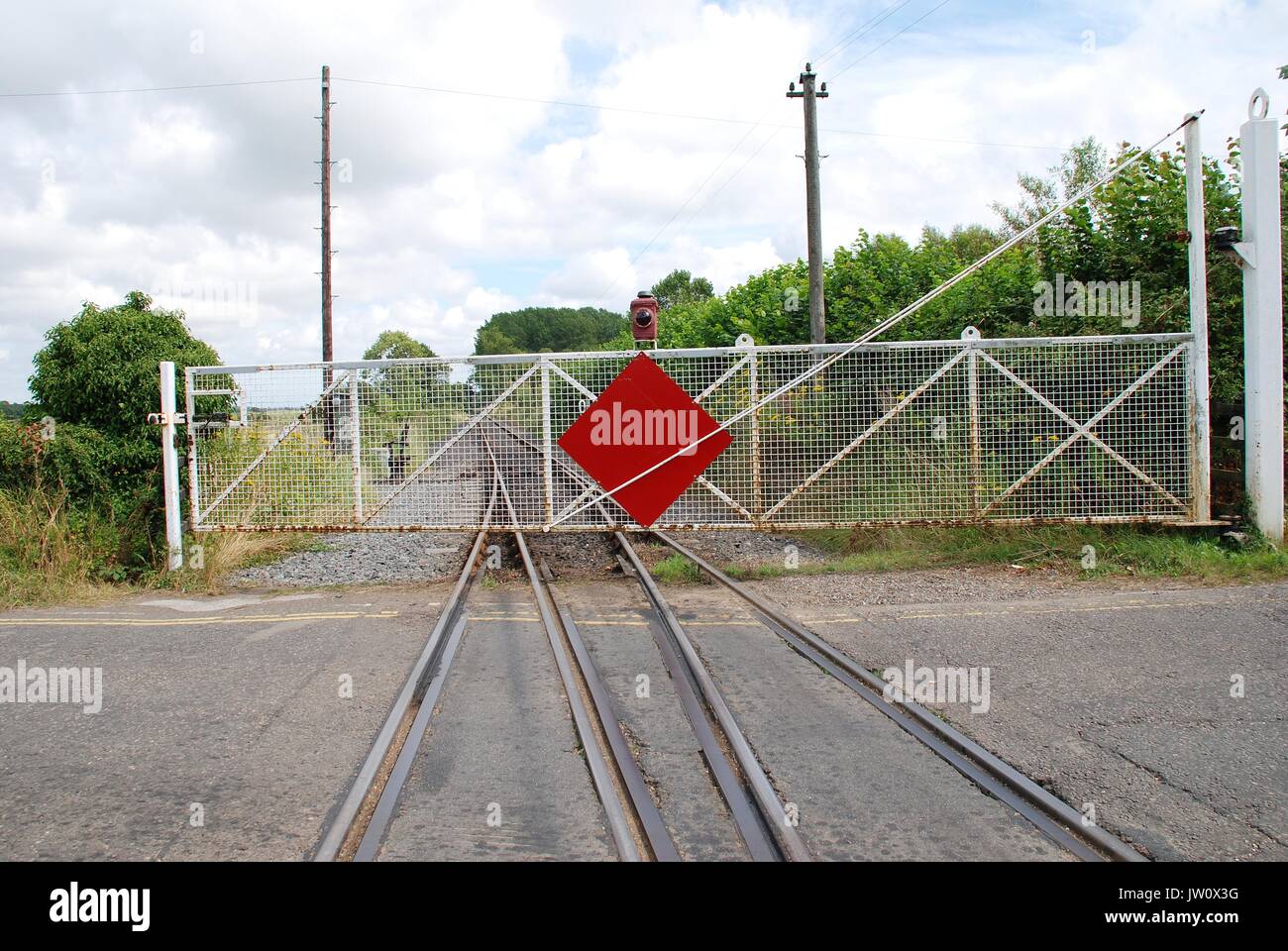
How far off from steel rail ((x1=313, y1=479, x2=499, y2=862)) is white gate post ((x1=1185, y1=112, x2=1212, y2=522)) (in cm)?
762

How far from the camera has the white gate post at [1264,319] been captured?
948 cm

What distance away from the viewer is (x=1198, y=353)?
378 inches

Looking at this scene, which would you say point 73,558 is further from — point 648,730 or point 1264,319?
point 1264,319

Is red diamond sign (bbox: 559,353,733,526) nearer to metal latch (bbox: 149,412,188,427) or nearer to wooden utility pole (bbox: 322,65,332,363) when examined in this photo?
metal latch (bbox: 149,412,188,427)

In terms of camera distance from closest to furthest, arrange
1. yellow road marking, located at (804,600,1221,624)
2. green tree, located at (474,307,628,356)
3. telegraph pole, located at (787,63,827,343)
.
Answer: yellow road marking, located at (804,600,1221,624)
telegraph pole, located at (787,63,827,343)
green tree, located at (474,307,628,356)

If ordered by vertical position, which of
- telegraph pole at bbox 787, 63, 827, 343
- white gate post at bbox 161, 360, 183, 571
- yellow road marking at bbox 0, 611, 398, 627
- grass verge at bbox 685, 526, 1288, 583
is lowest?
yellow road marking at bbox 0, 611, 398, 627

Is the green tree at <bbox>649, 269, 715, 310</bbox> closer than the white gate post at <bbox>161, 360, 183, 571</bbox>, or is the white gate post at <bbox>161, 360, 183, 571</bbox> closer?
the white gate post at <bbox>161, 360, 183, 571</bbox>

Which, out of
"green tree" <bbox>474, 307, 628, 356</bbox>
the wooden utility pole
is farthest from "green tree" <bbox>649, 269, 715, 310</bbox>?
the wooden utility pole

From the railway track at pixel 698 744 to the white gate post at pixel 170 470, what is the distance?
4369mm

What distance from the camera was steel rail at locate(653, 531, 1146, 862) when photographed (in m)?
3.78

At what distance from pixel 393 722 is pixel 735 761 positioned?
6.35ft

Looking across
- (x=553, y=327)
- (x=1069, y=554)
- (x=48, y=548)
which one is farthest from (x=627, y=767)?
(x=553, y=327)

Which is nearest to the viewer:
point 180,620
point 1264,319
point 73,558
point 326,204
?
point 180,620
